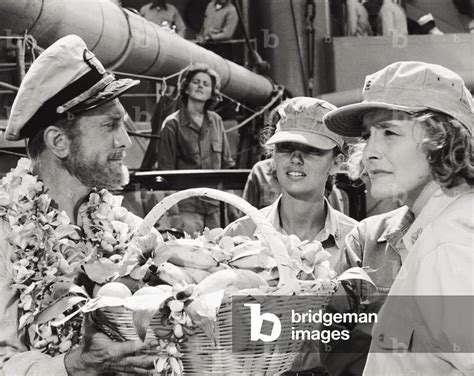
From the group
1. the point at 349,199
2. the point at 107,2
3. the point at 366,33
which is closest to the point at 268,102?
the point at 366,33

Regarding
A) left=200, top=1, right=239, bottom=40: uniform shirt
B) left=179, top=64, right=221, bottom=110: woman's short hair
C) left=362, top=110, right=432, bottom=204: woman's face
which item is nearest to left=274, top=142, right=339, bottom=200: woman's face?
left=362, top=110, right=432, bottom=204: woman's face

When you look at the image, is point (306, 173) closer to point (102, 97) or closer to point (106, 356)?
point (102, 97)

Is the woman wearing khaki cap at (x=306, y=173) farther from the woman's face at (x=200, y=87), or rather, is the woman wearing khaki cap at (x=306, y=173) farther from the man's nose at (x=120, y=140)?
the woman's face at (x=200, y=87)

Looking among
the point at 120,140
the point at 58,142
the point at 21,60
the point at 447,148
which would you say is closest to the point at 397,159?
the point at 447,148

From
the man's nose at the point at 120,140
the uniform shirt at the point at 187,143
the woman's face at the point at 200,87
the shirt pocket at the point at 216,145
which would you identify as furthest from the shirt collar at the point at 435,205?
the shirt pocket at the point at 216,145

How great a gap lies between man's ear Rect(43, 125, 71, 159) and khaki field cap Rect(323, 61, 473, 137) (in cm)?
85

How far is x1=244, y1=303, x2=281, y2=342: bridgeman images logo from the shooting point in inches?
69.4

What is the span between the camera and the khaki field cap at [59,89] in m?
2.26

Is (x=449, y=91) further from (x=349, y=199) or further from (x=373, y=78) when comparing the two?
(x=349, y=199)

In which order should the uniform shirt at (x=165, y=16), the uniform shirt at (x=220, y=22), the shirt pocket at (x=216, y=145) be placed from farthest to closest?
the uniform shirt at (x=220, y=22)
the uniform shirt at (x=165, y=16)
the shirt pocket at (x=216, y=145)

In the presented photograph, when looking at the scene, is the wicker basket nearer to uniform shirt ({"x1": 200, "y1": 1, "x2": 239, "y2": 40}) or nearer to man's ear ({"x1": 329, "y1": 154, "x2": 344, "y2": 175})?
man's ear ({"x1": 329, "y1": 154, "x2": 344, "y2": 175})

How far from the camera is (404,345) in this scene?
5.46 feet

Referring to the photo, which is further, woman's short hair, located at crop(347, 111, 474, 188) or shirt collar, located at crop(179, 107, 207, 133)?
shirt collar, located at crop(179, 107, 207, 133)

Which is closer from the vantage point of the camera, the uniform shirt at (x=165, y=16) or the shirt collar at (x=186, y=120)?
the shirt collar at (x=186, y=120)
